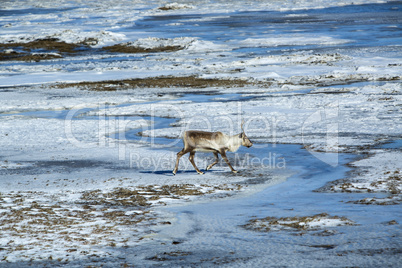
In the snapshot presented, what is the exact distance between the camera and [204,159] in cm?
1287

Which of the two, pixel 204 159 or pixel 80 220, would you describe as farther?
pixel 204 159

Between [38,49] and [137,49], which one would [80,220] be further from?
[38,49]

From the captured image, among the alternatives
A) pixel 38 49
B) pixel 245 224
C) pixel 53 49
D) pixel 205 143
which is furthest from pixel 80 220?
pixel 38 49

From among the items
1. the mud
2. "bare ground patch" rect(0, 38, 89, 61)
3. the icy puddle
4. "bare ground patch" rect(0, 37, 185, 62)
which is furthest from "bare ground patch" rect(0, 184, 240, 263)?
the mud

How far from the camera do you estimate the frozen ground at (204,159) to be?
6.81m

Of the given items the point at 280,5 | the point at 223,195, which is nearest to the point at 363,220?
the point at 223,195

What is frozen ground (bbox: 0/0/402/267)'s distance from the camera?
22.4 ft

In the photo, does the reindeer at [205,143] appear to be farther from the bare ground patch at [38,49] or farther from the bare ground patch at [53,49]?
the bare ground patch at [38,49]

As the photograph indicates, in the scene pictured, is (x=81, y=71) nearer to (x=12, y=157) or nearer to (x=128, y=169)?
(x=12, y=157)

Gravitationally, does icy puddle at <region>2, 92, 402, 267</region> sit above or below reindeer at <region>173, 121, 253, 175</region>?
below

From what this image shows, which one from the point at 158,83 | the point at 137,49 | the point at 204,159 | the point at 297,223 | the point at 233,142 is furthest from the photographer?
the point at 137,49

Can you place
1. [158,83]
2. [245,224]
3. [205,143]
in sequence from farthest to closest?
[158,83], [205,143], [245,224]

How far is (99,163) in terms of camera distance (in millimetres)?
12352

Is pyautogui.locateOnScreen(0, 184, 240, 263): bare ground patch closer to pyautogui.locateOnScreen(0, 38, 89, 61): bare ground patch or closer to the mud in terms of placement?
pyautogui.locateOnScreen(0, 38, 89, 61): bare ground patch
